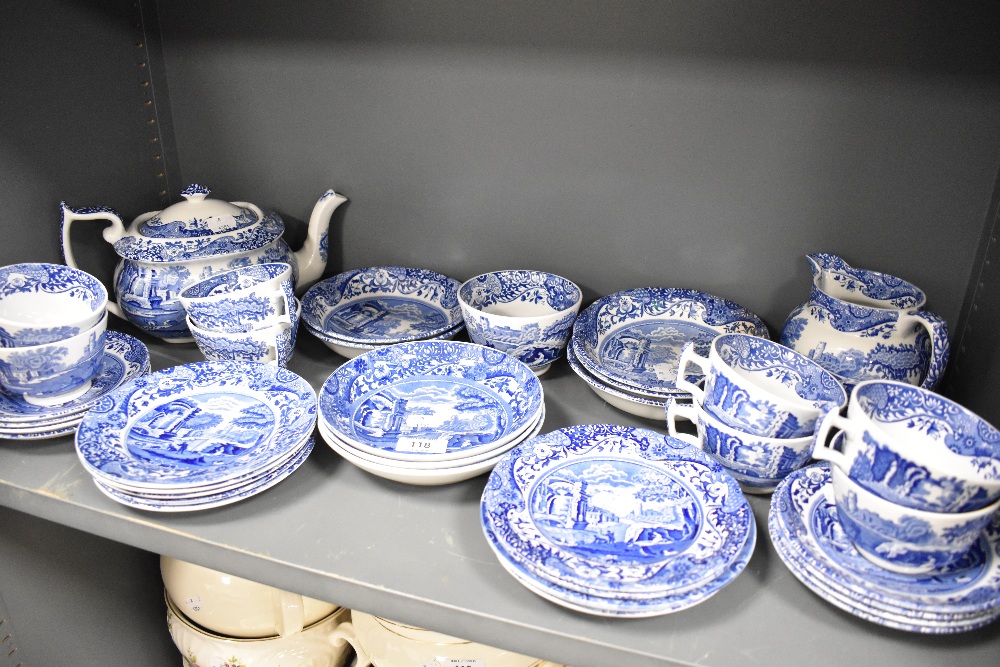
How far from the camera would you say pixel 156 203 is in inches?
47.5

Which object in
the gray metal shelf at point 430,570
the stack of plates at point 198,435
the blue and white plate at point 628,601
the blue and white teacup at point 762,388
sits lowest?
the gray metal shelf at point 430,570

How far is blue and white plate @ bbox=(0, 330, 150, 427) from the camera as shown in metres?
0.83

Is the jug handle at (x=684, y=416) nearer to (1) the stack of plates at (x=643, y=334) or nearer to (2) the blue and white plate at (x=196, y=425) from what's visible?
(1) the stack of plates at (x=643, y=334)

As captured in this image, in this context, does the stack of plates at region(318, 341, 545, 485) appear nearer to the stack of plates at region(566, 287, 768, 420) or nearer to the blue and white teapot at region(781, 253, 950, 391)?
the stack of plates at region(566, 287, 768, 420)

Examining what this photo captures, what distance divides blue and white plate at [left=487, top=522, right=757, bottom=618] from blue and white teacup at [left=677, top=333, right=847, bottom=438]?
16cm

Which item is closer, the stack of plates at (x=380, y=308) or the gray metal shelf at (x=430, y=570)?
the gray metal shelf at (x=430, y=570)

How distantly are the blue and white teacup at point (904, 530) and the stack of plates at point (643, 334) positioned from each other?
0.27 metres

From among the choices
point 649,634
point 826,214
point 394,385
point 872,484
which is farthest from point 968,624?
point 394,385

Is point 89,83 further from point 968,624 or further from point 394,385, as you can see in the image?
point 968,624

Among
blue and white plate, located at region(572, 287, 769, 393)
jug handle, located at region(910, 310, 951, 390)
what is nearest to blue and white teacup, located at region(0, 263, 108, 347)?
blue and white plate, located at region(572, 287, 769, 393)

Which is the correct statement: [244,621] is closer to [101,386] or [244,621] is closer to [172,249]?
[101,386]

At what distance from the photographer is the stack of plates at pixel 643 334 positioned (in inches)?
35.8

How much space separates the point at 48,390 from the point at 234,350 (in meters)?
0.20

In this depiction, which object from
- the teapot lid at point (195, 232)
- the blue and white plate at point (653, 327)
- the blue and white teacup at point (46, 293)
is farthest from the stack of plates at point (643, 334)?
the blue and white teacup at point (46, 293)
